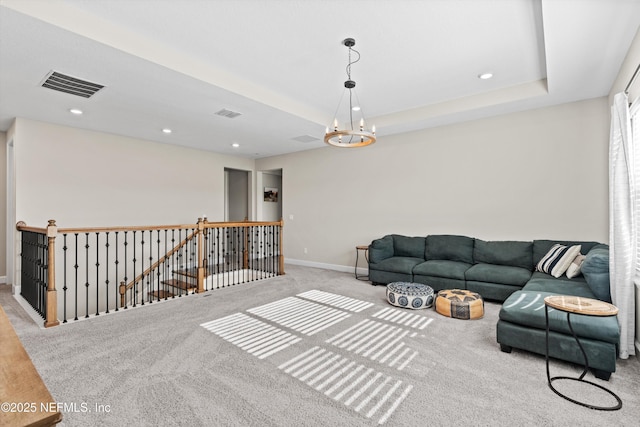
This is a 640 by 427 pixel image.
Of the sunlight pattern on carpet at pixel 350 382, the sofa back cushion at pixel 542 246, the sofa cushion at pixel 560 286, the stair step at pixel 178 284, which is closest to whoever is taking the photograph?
the sunlight pattern on carpet at pixel 350 382

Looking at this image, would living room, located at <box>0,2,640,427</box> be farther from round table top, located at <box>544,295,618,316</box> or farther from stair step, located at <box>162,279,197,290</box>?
round table top, located at <box>544,295,618,316</box>

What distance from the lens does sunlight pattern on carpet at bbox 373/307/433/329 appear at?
3570 mm

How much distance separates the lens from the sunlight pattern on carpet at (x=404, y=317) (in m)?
3.57

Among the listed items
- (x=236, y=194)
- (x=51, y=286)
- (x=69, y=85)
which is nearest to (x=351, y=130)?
(x=69, y=85)

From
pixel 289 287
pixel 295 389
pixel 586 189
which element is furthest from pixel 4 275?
pixel 586 189

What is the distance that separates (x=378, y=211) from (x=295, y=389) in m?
4.54

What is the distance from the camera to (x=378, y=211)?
21.0ft

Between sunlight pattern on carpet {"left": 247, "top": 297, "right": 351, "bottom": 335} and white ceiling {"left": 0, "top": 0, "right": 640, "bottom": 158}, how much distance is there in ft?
9.44

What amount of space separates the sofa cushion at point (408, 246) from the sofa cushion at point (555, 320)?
2.46 meters

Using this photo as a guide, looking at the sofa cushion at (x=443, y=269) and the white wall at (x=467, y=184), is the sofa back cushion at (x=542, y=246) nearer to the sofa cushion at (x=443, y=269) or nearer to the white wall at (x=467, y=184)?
the white wall at (x=467, y=184)

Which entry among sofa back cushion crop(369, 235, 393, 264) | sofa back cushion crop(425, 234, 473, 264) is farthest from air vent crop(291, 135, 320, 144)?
sofa back cushion crop(425, 234, 473, 264)

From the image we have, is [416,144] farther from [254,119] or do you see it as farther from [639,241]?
[639,241]

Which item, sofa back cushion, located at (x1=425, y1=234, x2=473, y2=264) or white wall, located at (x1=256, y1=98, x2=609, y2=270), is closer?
white wall, located at (x1=256, y1=98, x2=609, y2=270)


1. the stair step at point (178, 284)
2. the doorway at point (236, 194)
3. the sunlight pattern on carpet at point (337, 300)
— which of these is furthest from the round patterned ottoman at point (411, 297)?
the doorway at point (236, 194)
